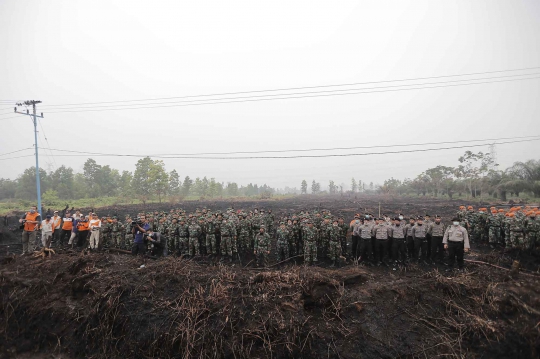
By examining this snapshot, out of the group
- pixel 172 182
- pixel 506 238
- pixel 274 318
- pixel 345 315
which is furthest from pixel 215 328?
pixel 172 182

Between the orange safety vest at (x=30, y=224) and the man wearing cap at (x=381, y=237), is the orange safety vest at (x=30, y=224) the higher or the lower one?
the higher one

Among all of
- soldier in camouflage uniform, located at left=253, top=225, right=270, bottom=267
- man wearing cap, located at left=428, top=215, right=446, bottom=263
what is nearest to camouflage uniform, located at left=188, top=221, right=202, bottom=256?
soldier in camouflage uniform, located at left=253, top=225, right=270, bottom=267

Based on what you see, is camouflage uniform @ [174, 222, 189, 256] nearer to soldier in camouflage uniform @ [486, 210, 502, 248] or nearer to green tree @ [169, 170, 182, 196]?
soldier in camouflage uniform @ [486, 210, 502, 248]

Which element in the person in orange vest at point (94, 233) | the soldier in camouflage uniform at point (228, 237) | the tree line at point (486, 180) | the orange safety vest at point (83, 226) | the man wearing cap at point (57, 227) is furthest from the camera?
the tree line at point (486, 180)

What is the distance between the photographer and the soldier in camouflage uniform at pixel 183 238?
10834 millimetres

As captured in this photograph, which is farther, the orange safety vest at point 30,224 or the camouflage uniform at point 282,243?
the orange safety vest at point 30,224

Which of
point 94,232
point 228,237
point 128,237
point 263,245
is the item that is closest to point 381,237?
point 263,245

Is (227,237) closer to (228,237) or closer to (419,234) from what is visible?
(228,237)

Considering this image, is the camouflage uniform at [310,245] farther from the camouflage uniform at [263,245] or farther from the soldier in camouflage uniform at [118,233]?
the soldier in camouflage uniform at [118,233]

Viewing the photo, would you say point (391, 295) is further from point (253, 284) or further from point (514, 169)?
point (514, 169)

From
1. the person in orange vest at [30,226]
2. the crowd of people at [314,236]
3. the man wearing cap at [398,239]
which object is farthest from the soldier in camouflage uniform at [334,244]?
the person in orange vest at [30,226]

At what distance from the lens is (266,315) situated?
554cm

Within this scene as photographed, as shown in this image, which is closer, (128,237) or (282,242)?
(282,242)

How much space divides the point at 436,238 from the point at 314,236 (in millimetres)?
4480
